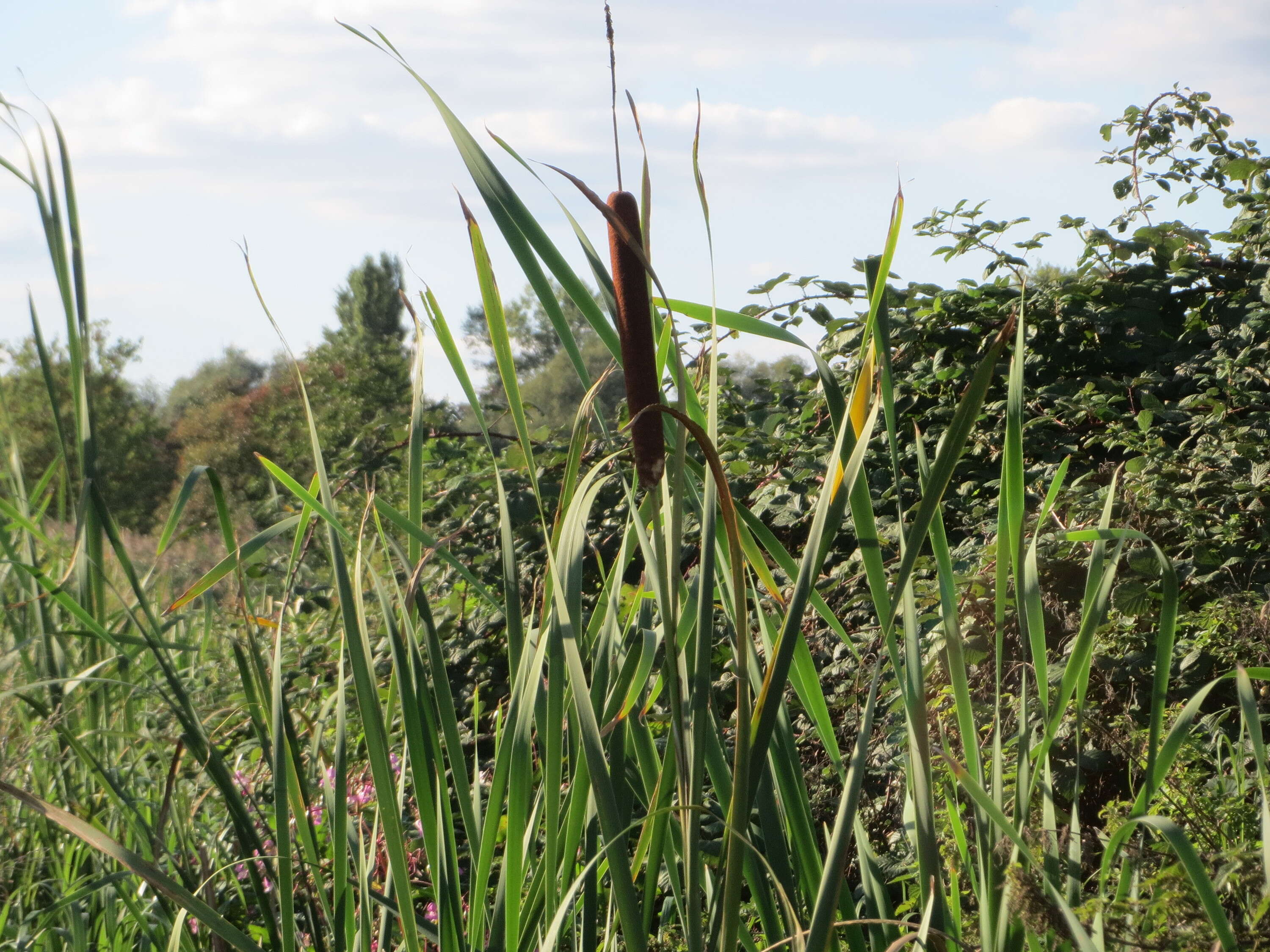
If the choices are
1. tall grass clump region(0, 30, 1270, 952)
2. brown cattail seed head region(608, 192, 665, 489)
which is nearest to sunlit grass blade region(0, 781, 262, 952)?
tall grass clump region(0, 30, 1270, 952)

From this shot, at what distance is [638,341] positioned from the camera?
71 centimetres

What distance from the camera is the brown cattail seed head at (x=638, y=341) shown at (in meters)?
0.71

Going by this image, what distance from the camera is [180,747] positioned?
3.37ft

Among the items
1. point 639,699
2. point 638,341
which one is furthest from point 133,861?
point 638,341

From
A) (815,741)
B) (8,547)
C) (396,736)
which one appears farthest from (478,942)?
(396,736)

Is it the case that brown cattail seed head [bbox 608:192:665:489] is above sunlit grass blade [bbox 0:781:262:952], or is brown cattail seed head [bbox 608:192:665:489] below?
above

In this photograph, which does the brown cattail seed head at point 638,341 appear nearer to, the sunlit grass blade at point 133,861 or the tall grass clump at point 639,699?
the tall grass clump at point 639,699

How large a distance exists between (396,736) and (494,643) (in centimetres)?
52

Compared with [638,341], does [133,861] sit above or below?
A: below

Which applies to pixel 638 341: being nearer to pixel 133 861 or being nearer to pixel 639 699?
pixel 639 699

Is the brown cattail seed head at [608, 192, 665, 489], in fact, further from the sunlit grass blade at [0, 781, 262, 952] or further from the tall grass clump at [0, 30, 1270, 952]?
the sunlit grass blade at [0, 781, 262, 952]

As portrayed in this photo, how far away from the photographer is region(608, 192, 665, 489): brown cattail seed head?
2.32ft

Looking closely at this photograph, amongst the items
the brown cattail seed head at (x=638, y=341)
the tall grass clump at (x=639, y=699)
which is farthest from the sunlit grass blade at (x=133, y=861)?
the brown cattail seed head at (x=638, y=341)

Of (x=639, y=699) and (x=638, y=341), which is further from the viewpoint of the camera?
(x=639, y=699)
